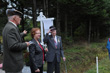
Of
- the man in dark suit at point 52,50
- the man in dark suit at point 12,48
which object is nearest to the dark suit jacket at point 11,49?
the man in dark suit at point 12,48

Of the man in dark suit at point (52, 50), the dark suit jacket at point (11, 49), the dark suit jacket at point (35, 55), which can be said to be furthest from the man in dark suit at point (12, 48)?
the man in dark suit at point (52, 50)

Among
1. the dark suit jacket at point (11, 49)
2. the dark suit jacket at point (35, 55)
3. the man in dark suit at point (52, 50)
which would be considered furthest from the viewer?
the man in dark suit at point (52, 50)

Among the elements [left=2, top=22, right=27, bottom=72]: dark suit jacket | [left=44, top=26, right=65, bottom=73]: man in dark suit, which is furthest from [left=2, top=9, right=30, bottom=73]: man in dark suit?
[left=44, top=26, right=65, bottom=73]: man in dark suit

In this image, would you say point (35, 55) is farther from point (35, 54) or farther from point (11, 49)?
point (11, 49)

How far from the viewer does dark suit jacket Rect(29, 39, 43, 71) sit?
10.5ft

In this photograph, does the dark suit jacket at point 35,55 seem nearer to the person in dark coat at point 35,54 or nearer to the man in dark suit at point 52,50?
the person in dark coat at point 35,54

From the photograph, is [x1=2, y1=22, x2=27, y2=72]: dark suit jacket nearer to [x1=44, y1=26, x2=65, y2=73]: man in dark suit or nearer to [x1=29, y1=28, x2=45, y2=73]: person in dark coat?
[x1=29, y1=28, x2=45, y2=73]: person in dark coat

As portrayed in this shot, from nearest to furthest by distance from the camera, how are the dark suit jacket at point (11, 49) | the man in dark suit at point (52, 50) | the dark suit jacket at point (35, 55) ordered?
the dark suit jacket at point (11, 49) → the dark suit jacket at point (35, 55) → the man in dark suit at point (52, 50)

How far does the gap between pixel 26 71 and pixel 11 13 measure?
14.1 ft

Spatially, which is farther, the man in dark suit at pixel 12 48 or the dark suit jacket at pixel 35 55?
the dark suit jacket at pixel 35 55

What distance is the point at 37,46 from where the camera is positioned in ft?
10.8

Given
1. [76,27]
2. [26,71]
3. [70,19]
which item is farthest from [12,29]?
[76,27]

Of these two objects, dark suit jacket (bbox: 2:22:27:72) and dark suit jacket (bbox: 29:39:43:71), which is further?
dark suit jacket (bbox: 29:39:43:71)

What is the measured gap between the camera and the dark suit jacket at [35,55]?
3.19 m
